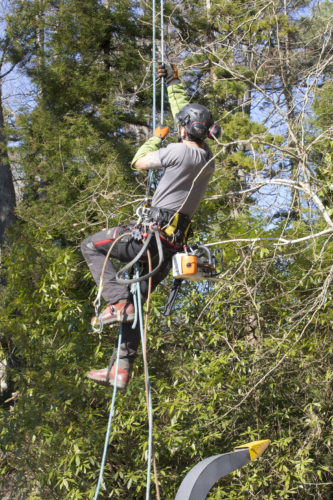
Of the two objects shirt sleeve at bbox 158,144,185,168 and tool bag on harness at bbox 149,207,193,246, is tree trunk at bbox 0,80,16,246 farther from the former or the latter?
shirt sleeve at bbox 158,144,185,168

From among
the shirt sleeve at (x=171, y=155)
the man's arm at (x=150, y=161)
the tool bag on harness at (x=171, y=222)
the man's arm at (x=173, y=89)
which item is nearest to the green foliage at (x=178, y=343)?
the man's arm at (x=173, y=89)

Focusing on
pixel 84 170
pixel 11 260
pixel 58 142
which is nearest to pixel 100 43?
pixel 58 142

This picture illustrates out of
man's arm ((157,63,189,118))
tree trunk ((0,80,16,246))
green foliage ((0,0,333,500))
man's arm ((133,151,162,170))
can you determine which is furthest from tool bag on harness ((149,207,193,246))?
tree trunk ((0,80,16,246))

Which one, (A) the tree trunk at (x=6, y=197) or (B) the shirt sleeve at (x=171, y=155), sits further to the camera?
(A) the tree trunk at (x=6, y=197)

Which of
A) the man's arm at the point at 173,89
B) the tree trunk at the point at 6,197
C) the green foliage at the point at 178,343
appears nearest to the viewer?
the man's arm at the point at 173,89

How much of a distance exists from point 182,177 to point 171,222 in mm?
259

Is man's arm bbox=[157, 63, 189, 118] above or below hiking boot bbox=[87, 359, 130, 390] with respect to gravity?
above

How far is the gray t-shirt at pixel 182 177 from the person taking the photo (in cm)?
306

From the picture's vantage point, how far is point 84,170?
623cm

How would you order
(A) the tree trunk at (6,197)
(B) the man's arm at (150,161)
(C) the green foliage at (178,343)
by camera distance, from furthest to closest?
(A) the tree trunk at (6,197)
(C) the green foliage at (178,343)
(B) the man's arm at (150,161)

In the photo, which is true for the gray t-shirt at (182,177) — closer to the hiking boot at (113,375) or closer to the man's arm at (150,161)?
the man's arm at (150,161)

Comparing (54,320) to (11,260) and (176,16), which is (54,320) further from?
(176,16)

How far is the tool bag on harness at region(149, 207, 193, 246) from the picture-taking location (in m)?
3.11

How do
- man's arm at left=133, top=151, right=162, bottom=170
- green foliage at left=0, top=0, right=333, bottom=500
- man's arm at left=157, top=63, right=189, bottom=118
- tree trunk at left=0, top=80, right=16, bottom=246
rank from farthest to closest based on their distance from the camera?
tree trunk at left=0, top=80, right=16, bottom=246 < green foliage at left=0, top=0, right=333, bottom=500 < man's arm at left=157, top=63, right=189, bottom=118 < man's arm at left=133, top=151, right=162, bottom=170
